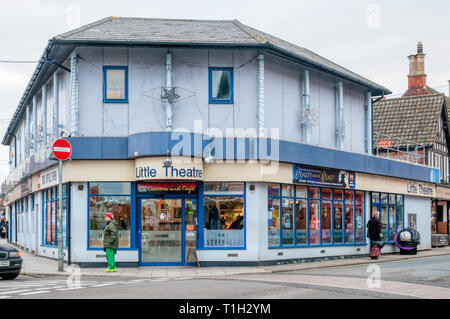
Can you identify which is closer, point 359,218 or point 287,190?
point 287,190

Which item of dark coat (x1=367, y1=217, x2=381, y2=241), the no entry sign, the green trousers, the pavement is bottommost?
the pavement

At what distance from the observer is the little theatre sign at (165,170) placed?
20.2m

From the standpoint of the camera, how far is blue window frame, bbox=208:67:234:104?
22281 mm

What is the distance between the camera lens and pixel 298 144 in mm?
22828

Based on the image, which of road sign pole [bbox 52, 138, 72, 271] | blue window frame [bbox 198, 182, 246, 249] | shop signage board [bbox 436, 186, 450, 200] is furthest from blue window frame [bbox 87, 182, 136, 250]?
shop signage board [bbox 436, 186, 450, 200]

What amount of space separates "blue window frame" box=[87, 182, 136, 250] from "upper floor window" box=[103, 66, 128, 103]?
9.61ft

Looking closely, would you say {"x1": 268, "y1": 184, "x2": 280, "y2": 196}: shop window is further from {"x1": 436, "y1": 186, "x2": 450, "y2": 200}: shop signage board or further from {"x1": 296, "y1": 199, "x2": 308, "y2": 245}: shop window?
{"x1": 436, "y1": 186, "x2": 450, "y2": 200}: shop signage board

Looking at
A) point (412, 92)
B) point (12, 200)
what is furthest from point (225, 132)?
point (412, 92)

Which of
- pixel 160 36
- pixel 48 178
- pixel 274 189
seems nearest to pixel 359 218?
pixel 274 189

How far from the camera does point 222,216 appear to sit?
2155 centimetres

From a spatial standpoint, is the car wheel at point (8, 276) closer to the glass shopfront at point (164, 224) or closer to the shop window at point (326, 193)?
the glass shopfront at point (164, 224)

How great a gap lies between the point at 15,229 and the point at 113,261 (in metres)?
23.6

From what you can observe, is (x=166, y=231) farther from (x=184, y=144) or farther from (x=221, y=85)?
(x=221, y=85)

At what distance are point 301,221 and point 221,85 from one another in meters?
5.94
